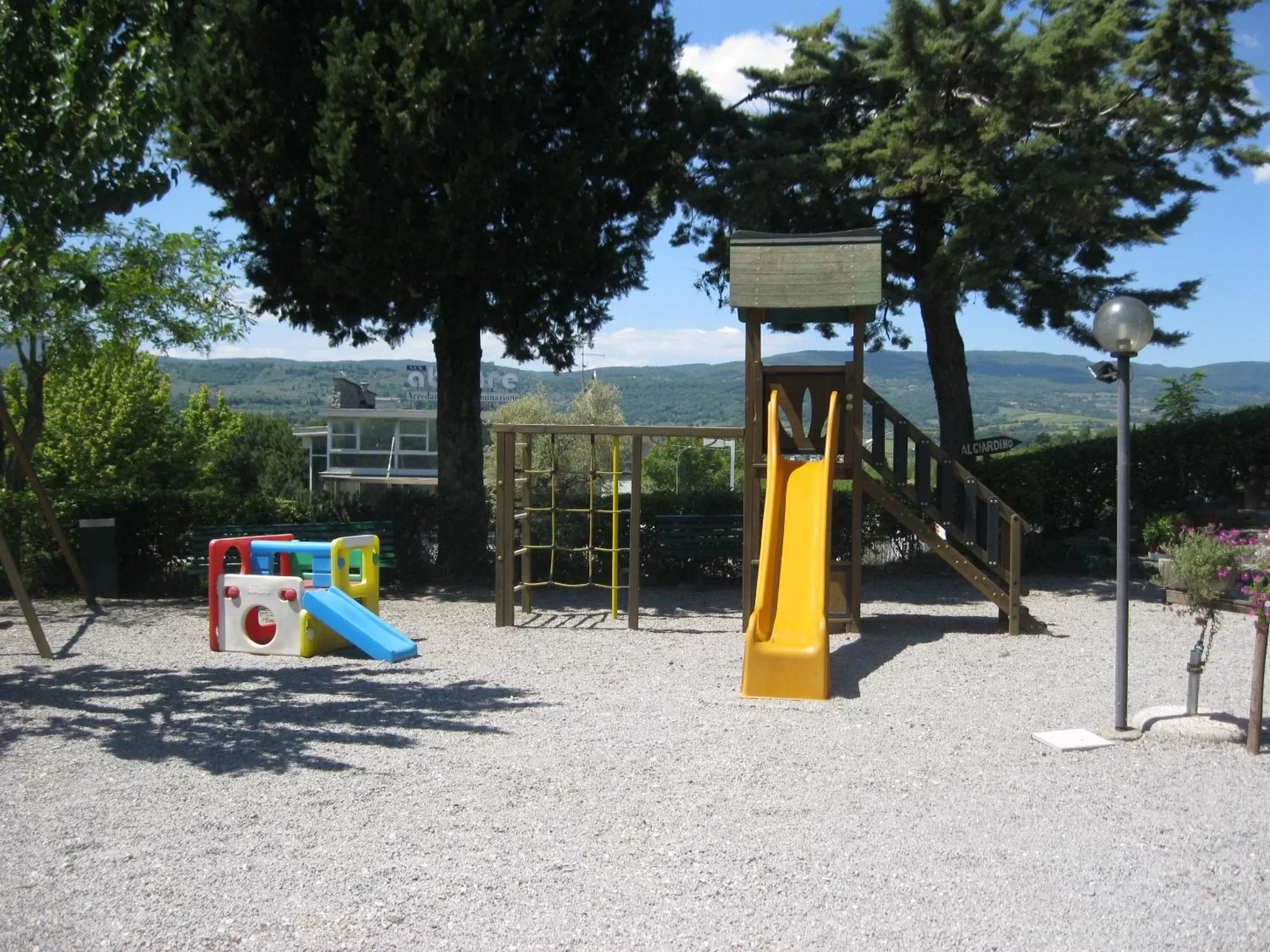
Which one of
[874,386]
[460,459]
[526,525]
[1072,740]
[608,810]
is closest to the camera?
[608,810]

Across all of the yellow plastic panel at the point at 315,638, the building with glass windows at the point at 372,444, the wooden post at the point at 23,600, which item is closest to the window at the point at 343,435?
the building with glass windows at the point at 372,444

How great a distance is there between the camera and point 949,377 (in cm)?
1716

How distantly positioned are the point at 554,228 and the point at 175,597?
254 inches

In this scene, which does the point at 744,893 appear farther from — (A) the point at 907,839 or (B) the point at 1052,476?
(B) the point at 1052,476

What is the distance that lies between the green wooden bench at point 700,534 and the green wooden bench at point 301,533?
348 centimetres

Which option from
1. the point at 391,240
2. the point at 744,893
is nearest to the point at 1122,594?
the point at 744,893

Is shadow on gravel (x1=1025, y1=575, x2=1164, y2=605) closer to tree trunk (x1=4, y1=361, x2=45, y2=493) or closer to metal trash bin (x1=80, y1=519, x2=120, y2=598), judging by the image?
metal trash bin (x1=80, y1=519, x2=120, y2=598)

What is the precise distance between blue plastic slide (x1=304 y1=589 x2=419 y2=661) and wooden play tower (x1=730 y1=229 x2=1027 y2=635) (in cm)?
322

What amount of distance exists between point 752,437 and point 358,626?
4.01 metres

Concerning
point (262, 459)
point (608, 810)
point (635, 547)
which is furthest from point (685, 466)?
point (608, 810)

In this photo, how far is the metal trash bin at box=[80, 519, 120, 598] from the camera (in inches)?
538

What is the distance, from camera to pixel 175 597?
14.1 m

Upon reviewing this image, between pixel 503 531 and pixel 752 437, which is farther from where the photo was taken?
pixel 503 531

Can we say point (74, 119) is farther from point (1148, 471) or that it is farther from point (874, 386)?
point (874, 386)
